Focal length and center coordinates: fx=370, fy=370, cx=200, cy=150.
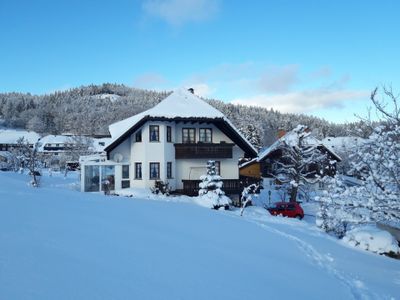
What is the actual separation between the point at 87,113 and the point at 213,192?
13540 cm

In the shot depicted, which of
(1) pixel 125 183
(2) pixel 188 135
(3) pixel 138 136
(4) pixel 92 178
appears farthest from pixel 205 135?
(4) pixel 92 178

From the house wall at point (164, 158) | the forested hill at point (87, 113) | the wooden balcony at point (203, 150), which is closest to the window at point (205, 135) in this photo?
the house wall at point (164, 158)

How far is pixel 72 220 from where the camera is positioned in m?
8.51

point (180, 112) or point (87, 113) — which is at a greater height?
point (87, 113)

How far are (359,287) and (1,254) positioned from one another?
685cm

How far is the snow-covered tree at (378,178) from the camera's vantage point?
39.0 feet

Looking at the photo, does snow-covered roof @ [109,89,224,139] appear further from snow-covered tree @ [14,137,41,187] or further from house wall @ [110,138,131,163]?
snow-covered tree @ [14,137,41,187]

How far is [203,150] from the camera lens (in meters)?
27.6

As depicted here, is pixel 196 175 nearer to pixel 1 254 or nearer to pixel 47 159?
pixel 1 254

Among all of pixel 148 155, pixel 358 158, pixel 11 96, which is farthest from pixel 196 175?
pixel 11 96

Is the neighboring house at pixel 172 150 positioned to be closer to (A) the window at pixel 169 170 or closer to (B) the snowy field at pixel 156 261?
(A) the window at pixel 169 170

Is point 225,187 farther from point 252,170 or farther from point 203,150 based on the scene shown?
point 252,170

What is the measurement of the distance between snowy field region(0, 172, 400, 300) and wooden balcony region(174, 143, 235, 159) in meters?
15.6

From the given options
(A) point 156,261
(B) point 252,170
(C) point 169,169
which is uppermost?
(C) point 169,169
